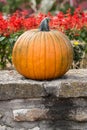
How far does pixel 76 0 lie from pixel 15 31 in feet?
35.7

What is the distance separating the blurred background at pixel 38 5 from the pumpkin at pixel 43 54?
34.8ft

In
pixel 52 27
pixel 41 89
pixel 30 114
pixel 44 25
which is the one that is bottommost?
pixel 30 114

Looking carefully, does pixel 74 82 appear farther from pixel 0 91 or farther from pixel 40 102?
pixel 0 91

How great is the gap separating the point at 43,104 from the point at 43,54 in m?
0.44

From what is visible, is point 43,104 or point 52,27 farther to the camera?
point 52,27

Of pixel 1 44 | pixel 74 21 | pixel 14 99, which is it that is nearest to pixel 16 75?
pixel 14 99

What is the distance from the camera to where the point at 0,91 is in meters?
3.58

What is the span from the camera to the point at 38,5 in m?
16.3

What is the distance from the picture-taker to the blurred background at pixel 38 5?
14.9 metres

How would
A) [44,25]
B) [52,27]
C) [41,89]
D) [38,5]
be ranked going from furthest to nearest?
[38,5]
[52,27]
[44,25]
[41,89]

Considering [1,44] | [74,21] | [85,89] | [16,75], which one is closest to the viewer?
[85,89]

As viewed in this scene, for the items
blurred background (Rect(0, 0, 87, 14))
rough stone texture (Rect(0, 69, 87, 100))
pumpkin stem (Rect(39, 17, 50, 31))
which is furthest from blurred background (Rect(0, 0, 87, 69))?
blurred background (Rect(0, 0, 87, 14))

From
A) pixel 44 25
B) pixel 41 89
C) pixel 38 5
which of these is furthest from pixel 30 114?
pixel 38 5

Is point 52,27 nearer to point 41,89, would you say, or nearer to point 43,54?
point 43,54
